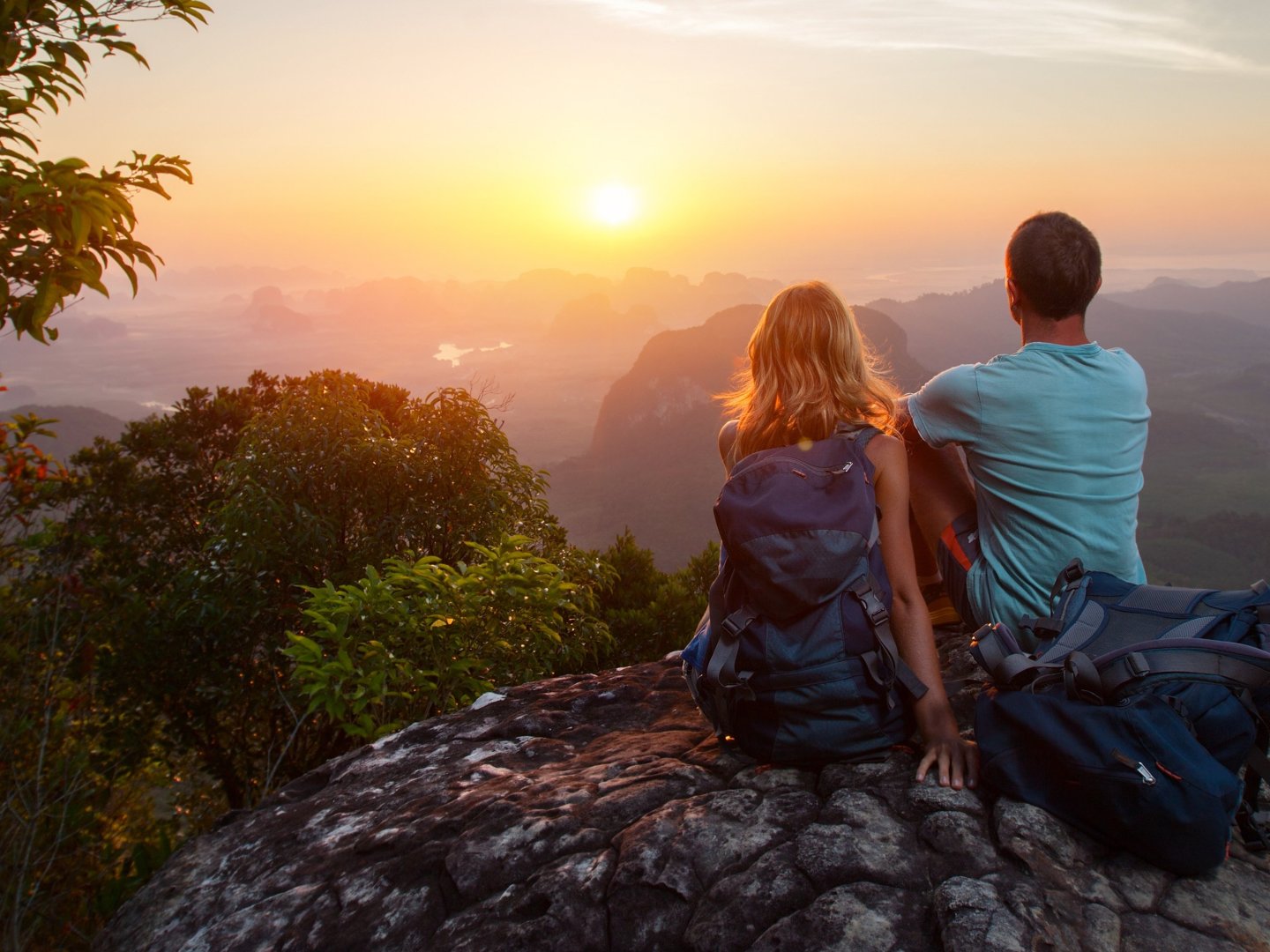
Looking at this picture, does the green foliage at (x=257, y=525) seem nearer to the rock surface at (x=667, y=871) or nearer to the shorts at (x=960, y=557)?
the rock surface at (x=667, y=871)

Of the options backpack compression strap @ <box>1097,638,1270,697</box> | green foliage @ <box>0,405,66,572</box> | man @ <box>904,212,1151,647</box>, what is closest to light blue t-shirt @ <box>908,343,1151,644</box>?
man @ <box>904,212,1151,647</box>

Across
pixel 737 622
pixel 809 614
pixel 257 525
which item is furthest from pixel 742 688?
pixel 257 525

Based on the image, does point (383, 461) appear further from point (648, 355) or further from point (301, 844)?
point (648, 355)

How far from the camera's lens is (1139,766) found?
2322 millimetres

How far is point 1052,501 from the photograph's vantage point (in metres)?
3.32

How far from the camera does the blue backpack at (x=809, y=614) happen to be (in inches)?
112

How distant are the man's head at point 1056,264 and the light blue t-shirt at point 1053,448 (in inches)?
6.7

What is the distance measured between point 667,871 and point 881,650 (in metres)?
1.02

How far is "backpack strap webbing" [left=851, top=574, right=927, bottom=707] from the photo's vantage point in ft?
9.37

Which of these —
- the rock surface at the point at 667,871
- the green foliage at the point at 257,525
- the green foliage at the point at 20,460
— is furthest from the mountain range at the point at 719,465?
the rock surface at the point at 667,871

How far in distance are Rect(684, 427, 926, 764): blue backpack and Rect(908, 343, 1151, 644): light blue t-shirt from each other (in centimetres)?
64

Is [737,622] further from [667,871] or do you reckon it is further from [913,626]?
[667,871]

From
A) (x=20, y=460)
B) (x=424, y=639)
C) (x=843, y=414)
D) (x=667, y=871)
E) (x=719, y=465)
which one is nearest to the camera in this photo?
(x=667, y=871)

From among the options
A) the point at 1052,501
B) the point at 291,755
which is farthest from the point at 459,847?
the point at 291,755
